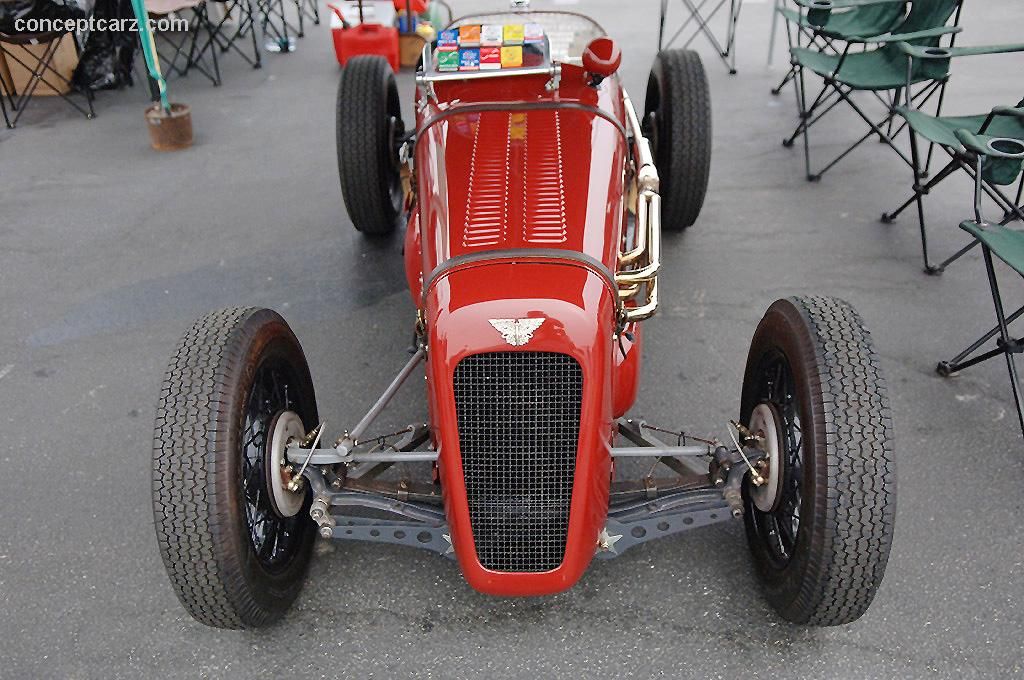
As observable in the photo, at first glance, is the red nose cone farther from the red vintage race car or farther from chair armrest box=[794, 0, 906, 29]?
chair armrest box=[794, 0, 906, 29]

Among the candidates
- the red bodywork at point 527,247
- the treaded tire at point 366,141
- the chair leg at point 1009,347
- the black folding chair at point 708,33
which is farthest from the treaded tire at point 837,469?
the black folding chair at point 708,33

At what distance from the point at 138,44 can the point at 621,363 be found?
7.30 m

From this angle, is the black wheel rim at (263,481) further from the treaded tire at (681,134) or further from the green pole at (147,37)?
the green pole at (147,37)

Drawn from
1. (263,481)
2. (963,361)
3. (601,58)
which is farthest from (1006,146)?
(263,481)

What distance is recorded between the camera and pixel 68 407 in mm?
3574

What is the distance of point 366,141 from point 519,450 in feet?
8.89

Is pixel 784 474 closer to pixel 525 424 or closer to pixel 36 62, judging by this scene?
pixel 525 424

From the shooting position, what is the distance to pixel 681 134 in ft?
14.3

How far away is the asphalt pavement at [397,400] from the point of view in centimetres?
247

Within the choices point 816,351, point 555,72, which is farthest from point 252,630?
point 555,72

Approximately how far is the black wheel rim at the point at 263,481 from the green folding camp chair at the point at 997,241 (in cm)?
290

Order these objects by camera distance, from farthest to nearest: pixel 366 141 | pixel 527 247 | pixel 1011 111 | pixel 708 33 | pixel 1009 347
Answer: pixel 708 33
pixel 366 141
pixel 1011 111
pixel 1009 347
pixel 527 247

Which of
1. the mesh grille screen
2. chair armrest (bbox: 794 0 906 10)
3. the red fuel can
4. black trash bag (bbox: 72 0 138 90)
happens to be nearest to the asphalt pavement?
the mesh grille screen

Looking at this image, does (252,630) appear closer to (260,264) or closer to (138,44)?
(260,264)
